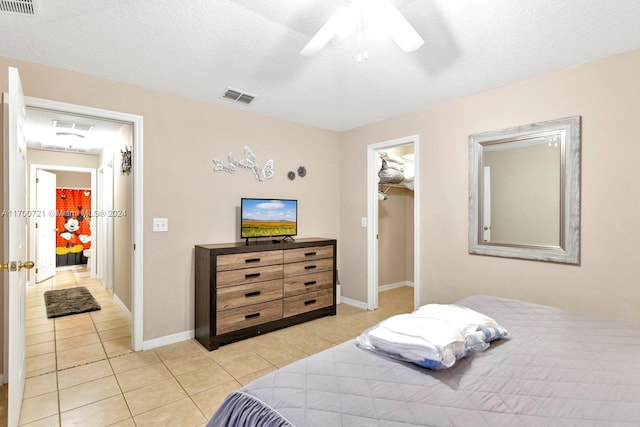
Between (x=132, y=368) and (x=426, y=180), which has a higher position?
(x=426, y=180)

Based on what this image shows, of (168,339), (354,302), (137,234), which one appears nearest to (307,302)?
(354,302)

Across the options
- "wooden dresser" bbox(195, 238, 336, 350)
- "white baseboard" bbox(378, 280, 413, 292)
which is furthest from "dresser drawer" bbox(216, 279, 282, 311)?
"white baseboard" bbox(378, 280, 413, 292)

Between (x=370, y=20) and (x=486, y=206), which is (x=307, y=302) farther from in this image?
(x=370, y=20)

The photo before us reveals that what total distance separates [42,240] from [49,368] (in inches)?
167

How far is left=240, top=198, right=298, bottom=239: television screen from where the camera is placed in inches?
135

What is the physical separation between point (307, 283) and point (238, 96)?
2.11 metres

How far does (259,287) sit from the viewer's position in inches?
129

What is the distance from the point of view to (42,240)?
5746mm

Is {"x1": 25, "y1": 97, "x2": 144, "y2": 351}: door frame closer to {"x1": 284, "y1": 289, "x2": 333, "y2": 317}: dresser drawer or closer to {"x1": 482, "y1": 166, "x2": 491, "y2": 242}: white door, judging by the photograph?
{"x1": 284, "y1": 289, "x2": 333, "y2": 317}: dresser drawer

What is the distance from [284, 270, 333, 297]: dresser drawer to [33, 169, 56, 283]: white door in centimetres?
474

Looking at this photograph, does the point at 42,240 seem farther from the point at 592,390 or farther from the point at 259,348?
the point at 592,390

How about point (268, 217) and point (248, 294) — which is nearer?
point (248, 294)

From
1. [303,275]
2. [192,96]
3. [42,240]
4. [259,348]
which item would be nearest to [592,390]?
Result: [259,348]

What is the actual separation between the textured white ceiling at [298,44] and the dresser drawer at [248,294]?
6.17 feet
